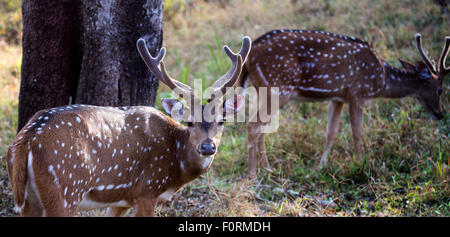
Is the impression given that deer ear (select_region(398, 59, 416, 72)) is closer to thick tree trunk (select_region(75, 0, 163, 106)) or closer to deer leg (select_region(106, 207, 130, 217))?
thick tree trunk (select_region(75, 0, 163, 106))

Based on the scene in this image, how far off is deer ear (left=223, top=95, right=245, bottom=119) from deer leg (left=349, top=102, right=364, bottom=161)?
232 centimetres

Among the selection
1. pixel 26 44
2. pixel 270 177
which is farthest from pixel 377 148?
pixel 26 44

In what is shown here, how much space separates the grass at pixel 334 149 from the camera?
5.54 metres

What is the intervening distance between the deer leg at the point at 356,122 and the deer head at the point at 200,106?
2.37 m

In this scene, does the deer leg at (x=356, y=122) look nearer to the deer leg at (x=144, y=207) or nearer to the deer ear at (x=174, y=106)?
the deer ear at (x=174, y=106)

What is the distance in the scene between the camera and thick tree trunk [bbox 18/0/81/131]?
528 cm

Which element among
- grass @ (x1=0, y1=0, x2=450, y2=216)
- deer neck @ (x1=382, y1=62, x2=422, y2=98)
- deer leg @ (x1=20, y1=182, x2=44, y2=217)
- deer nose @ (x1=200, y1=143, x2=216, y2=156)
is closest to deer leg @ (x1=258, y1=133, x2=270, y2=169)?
grass @ (x1=0, y1=0, x2=450, y2=216)

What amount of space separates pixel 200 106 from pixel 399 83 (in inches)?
144

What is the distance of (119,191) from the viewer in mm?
4320

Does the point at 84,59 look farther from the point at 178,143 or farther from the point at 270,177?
the point at 270,177

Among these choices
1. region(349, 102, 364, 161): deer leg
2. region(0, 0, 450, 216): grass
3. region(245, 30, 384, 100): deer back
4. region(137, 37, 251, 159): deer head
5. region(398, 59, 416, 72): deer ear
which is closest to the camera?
region(137, 37, 251, 159): deer head

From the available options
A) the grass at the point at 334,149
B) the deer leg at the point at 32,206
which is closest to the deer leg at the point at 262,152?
the grass at the point at 334,149

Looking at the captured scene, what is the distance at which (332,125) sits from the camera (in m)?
7.05

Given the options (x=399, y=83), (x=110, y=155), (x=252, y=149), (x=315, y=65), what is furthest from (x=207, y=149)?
(x=399, y=83)
